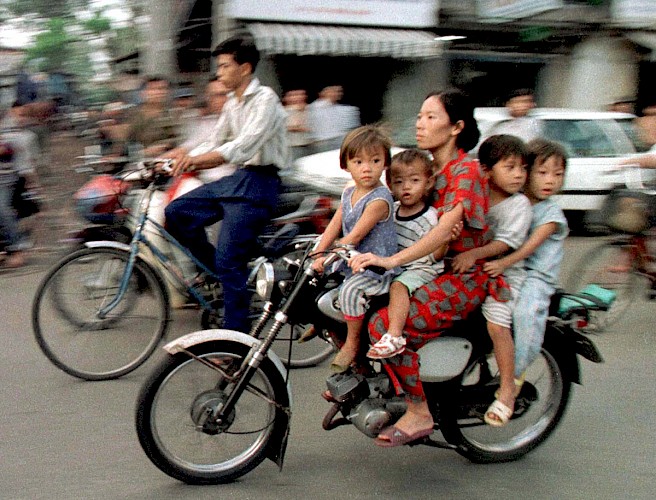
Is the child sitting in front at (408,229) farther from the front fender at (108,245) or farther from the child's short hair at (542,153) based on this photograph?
the front fender at (108,245)

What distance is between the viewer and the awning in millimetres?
11883

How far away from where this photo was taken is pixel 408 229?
3.22m

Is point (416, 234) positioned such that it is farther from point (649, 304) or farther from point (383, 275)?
point (649, 304)

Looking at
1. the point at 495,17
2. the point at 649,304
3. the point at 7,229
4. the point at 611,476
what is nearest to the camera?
the point at 611,476

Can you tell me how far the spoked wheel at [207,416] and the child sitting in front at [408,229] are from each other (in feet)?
1.71

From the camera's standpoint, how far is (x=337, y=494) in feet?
10.6

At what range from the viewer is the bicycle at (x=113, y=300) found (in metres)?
4.40

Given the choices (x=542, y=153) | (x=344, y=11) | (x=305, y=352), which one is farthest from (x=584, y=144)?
(x=542, y=153)

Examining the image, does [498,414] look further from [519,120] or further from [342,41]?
[342,41]

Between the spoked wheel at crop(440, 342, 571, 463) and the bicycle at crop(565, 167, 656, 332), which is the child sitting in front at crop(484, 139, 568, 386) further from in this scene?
the bicycle at crop(565, 167, 656, 332)

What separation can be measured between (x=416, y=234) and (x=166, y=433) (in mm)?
1306

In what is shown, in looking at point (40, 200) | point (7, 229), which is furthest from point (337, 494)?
point (40, 200)

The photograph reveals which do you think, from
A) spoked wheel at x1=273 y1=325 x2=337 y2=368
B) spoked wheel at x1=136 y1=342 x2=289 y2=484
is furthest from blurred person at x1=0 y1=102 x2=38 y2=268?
spoked wheel at x1=136 y1=342 x2=289 y2=484

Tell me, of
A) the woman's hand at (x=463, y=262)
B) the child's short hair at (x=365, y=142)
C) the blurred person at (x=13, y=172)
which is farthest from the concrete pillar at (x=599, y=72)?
the child's short hair at (x=365, y=142)
